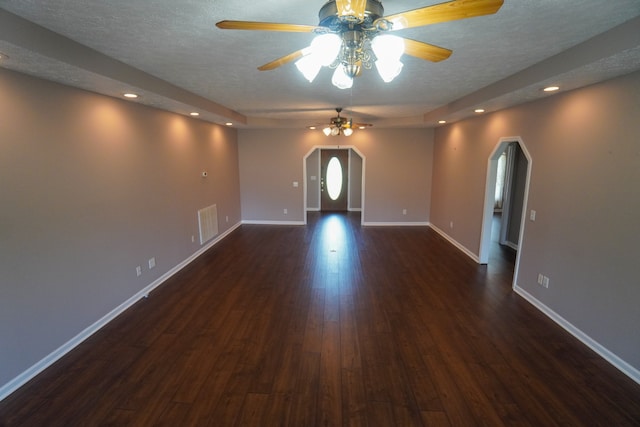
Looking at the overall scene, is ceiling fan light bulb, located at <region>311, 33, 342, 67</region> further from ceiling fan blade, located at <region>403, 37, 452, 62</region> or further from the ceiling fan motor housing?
ceiling fan blade, located at <region>403, 37, 452, 62</region>

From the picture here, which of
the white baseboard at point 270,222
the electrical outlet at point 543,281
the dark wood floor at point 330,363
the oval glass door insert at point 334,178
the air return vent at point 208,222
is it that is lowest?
the dark wood floor at point 330,363

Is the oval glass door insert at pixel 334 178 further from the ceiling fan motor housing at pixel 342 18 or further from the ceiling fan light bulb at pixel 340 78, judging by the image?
the ceiling fan motor housing at pixel 342 18

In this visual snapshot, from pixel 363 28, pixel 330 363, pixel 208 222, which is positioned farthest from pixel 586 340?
pixel 208 222

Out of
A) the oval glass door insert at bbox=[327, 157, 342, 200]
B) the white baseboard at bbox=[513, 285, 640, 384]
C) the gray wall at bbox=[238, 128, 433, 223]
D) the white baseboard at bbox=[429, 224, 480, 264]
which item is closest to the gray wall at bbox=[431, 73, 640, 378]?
the white baseboard at bbox=[513, 285, 640, 384]

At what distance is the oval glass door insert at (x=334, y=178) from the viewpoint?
9469 millimetres

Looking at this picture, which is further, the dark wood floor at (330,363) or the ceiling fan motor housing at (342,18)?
the dark wood floor at (330,363)

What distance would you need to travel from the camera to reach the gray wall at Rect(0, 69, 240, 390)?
7.59 feet

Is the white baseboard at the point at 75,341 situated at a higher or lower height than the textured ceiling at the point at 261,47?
lower

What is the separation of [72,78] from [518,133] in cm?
501

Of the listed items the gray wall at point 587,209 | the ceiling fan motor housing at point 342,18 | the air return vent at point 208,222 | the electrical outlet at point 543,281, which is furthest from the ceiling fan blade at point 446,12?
the air return vent at point 208,222

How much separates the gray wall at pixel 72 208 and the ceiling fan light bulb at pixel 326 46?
2494 millimetres

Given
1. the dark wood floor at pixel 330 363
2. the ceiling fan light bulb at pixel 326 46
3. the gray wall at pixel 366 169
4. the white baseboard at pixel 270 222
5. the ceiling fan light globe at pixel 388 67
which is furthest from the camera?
the white baseboard at pixel 270 222

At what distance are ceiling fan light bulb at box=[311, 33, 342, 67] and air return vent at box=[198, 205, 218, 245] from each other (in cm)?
455

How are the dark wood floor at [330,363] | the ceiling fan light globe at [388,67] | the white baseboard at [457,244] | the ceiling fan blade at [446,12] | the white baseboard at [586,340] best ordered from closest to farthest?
1. the ceiling fan blade at [446,12]
2. the ceiling fan light globe at [388,67]
3. the dark wood floor at [330,363]
4. the white baseboard at [586,340]
5. the white baseboard at [457,244]
